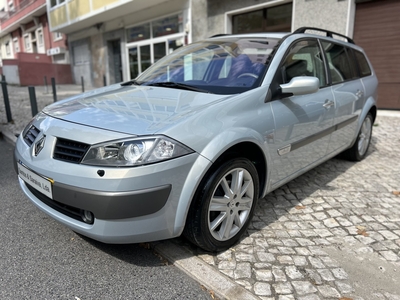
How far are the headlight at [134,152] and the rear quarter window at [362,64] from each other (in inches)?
141

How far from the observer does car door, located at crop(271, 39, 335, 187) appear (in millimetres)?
2691

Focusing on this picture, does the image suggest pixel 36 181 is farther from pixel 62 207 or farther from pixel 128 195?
pixel 128 195

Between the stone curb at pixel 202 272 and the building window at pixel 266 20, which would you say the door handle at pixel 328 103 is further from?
the building window at pixel 266 20

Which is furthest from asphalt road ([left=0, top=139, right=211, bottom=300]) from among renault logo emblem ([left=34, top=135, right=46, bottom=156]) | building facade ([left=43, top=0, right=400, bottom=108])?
building facade ([left=43, top=0, right=400, bottom=108])

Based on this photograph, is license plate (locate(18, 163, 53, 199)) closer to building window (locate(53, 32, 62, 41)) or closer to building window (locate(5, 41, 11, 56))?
building window (locate(53, 32, 62, 41))

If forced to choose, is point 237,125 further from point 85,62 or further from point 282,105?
point 85,62

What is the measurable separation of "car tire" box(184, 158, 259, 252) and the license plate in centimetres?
94

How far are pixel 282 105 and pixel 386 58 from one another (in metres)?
6.50

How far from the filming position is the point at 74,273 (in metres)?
2.13

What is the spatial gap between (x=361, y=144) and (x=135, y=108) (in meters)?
3.64

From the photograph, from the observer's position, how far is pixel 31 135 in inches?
97.0

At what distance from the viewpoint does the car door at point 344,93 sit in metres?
3.60

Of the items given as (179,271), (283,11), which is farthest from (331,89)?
(283,11)

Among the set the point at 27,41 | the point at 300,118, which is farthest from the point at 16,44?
the point at 300,118
